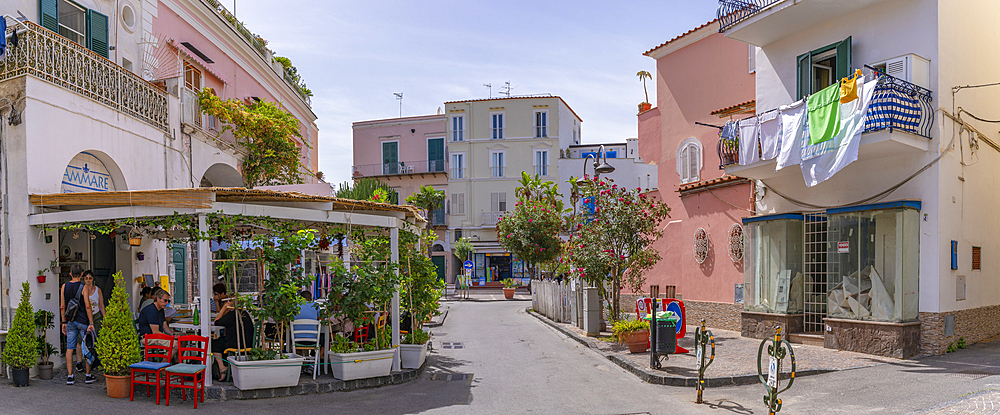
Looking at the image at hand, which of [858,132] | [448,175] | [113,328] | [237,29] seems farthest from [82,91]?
[448,175]

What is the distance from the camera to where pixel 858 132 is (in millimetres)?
11703

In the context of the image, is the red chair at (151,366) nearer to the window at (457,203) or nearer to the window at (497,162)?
the window at (457,203)

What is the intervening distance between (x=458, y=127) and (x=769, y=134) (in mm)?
35738

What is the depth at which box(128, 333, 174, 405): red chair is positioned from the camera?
27.8 ft

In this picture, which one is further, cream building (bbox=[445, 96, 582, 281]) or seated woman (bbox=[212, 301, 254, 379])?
cream building (bbox=[445, 96, 582, 281])

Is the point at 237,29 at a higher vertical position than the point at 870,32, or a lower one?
higher

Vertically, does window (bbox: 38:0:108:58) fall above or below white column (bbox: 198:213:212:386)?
above

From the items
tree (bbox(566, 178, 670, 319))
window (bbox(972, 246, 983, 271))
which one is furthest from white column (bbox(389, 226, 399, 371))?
window (bbox(972, 246, 983, 271))

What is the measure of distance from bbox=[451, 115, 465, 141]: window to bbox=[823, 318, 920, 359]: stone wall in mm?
37179

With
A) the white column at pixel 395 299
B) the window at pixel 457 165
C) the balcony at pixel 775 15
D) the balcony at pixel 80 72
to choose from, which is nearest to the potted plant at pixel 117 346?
the white column at pixel 395 299

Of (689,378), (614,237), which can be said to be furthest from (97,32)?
(689,378)

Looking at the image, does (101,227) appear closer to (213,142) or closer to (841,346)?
(213,142)

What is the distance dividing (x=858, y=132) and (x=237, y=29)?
53.6 ft

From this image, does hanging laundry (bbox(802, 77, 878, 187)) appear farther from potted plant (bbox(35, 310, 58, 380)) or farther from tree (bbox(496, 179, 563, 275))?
tree (bbox(496, 179, 563, 275))
